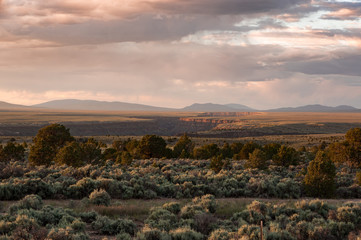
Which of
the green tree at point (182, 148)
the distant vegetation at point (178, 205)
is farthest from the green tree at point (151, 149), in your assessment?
the distant vegetation at point (178, 205)

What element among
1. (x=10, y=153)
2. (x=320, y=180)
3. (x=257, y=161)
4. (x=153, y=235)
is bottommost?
(x=257, y=161)

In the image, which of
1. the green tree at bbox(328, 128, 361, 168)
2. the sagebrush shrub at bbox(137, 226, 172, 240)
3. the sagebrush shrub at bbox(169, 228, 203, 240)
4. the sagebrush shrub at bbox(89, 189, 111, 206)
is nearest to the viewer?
the sagebrush shrub at bbox(137, 226, 172, 240)

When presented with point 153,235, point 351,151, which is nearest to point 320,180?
point 153,235

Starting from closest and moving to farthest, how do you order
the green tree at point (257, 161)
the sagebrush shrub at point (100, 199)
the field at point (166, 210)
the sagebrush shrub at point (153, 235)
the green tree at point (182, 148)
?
the sagebrush shrub at point (153, 235)
the field at point (166, 210)
the sagebrush shrub at point (100, 199)
the green tree at point (257, 161)
the green tree at point (182, 148)

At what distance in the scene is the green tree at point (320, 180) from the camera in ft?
63.6

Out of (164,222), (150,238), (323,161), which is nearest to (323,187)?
(323,161)

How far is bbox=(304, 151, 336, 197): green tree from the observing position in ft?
63.6

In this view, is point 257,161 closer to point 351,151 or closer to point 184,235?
point 351,151

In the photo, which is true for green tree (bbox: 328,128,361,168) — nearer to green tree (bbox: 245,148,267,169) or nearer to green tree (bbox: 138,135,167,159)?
green tree (bbox: 245,148,267,169)

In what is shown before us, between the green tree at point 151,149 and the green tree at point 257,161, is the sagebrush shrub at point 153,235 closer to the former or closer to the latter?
the green tree at point 257,161

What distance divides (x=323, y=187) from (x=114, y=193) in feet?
41.1

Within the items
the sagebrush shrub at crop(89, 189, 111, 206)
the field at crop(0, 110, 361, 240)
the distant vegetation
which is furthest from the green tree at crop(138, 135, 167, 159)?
the sagebrush shrub at crop(89, 189, 111, 206)

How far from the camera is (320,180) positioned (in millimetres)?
19609

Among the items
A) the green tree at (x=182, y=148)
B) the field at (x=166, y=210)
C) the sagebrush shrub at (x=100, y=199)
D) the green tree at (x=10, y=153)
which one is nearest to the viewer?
the field at (x=166, y=210)
